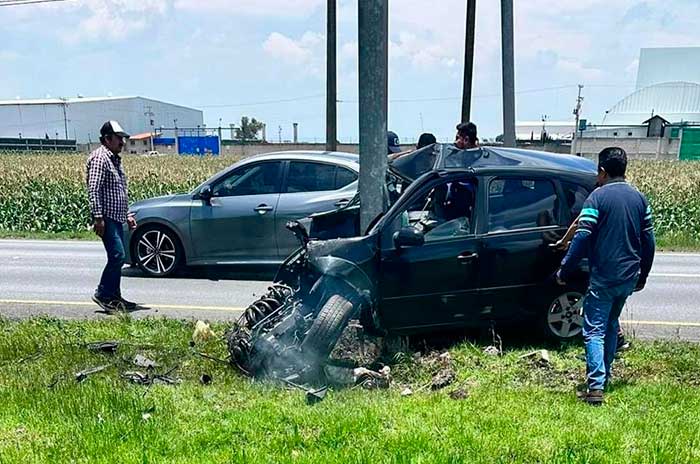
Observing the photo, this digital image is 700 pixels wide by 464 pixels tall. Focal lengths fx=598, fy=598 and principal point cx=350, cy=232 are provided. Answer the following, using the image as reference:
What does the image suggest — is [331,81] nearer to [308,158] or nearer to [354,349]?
[308,158]

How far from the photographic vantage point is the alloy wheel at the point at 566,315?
18.2ft

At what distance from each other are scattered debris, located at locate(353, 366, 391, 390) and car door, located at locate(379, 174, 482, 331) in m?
0.65

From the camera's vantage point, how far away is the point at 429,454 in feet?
11.1

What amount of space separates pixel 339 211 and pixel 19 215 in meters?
12.6

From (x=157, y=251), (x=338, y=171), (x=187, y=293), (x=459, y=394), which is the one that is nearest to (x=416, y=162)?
(x=338, y=171)

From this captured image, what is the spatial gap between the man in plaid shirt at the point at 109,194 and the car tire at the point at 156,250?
193 cm

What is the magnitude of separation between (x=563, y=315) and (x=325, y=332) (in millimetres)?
2367

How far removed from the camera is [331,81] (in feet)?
58.9

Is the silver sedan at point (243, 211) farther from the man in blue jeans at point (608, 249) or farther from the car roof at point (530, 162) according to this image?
the man in blue jeans at point (608, 249)

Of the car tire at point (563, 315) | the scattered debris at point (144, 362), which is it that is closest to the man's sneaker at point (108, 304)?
the scattered debris at point (144, 362)

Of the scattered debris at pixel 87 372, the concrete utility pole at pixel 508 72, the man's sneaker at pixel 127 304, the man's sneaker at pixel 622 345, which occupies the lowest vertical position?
the man's sneaker at pixel 127 304

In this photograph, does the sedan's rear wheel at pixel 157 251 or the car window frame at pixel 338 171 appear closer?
the car window frame at pixel 338 171

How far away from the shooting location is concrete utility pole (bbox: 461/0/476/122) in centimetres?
1544

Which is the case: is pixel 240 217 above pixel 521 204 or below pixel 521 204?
below
